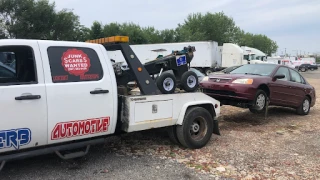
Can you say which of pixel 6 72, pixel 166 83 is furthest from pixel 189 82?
pixel 6 72

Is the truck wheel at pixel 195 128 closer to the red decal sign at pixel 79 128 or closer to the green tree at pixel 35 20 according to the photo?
the red decal sign at pixel 79 128

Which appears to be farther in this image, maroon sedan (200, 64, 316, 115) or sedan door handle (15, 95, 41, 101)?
maroon sedan (200, 64, 316, 115)

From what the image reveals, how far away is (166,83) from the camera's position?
526 centimetres

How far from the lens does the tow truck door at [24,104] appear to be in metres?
3.72

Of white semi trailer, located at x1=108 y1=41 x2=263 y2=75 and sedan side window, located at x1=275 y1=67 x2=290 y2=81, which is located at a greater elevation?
white semi trailer, located at x1=108 y1=41 x2=263 y2=75

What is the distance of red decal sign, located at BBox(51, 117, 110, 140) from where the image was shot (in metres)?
4.14

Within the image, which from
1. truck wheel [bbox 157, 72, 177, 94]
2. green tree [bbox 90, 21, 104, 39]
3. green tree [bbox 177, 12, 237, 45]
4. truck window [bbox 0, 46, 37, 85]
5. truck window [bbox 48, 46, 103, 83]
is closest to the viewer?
truck window [bbox 0, 46, 37, 85]

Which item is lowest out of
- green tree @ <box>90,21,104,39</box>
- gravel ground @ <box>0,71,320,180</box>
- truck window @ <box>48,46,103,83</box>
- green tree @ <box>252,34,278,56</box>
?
gravel ground @ <box>0,71,320,180</box>

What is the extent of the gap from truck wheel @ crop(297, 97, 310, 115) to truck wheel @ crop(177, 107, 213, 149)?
526cm

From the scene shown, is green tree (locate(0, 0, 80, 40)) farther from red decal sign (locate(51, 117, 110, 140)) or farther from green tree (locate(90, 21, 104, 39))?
red decal sign (locate(51, 117, 110, 140))

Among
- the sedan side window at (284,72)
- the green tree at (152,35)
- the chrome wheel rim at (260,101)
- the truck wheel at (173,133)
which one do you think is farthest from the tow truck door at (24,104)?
the green tree at (152,35)

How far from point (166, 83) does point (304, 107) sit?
6653mm

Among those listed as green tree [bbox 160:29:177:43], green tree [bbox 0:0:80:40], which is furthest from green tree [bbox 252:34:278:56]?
green tree [bbox 0:0:80:40]

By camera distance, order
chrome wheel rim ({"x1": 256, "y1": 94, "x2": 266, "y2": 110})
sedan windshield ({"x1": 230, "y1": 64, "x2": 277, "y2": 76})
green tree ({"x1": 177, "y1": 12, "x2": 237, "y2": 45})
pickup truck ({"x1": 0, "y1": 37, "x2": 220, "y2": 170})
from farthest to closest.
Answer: green tree ({"x1": 177, "y1": 12, "x2": 237, "y2": 45}), sedan windshield ({"x1": 230, "y1": 64, "x2": 277, "y2": 76}), chrome wheel rim ({"x1": 256, "y1": 94, "x2": 266, "y2": 110}), pickup truck ({"x1": 0, "y1": 37, "x2": 220, "y2": 170})
